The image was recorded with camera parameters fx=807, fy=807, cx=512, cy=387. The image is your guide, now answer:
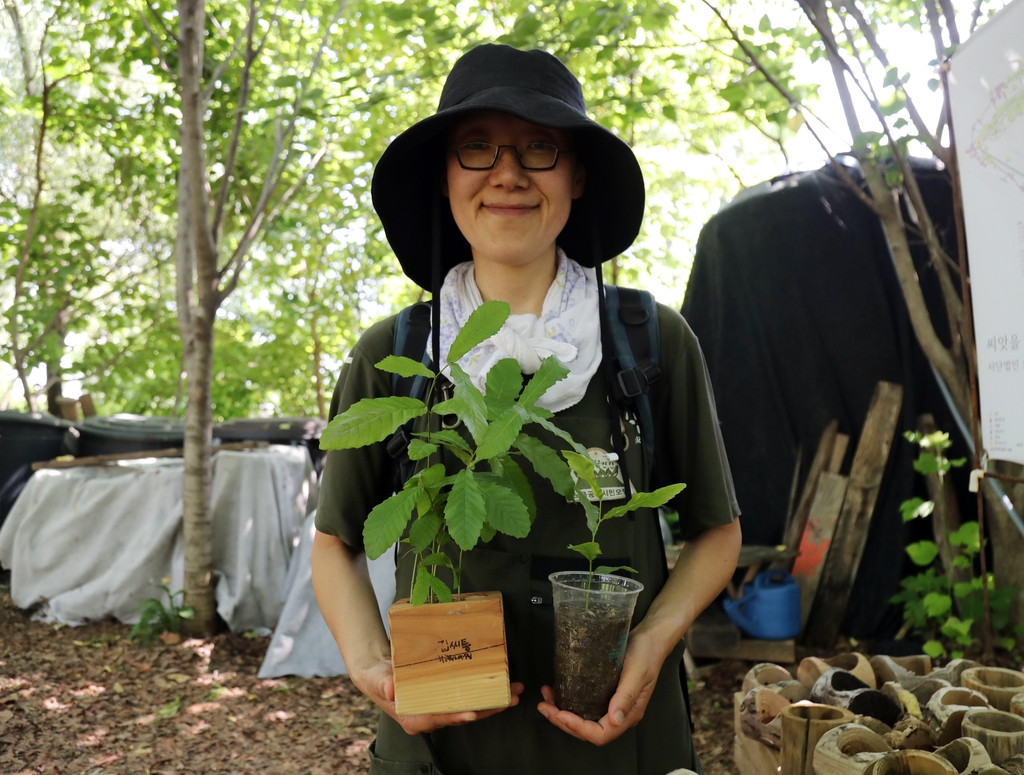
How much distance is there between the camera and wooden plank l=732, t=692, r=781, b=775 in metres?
2.35

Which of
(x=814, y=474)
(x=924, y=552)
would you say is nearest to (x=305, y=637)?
(x=814, y=474)

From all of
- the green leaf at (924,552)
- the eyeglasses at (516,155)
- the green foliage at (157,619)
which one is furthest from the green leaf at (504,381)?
the green foliage at (157,619)

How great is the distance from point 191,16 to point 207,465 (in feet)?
8.38

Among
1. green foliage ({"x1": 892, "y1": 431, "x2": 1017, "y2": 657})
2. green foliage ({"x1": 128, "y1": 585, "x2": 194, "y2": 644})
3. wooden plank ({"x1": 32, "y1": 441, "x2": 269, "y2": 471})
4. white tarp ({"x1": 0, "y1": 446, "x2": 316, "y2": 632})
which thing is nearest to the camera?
green foliage ({"x1": 892, "y1": 431, "x2": 1017, "y2": 657})

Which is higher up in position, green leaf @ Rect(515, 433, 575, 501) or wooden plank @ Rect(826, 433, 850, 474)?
green leaf @ Rect(515, 433, 575, 501)

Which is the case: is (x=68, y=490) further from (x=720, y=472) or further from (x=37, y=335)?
(x=720, y=472)

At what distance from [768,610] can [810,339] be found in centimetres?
152

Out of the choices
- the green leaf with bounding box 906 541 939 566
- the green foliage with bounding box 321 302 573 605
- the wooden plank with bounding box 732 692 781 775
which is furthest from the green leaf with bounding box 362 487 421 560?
the green leaf with bounding box 906 541 939 566

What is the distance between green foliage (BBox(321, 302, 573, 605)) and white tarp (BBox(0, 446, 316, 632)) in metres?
4.41

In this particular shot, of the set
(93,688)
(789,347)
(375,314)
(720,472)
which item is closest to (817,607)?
(789,347)

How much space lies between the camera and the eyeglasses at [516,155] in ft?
4.38

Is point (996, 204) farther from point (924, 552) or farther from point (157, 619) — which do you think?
point (157, 619)

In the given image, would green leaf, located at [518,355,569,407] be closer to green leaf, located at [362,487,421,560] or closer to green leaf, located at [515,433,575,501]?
green leaf, located at [515,433,575,501]

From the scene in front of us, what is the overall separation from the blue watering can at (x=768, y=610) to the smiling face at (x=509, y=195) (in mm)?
3364
